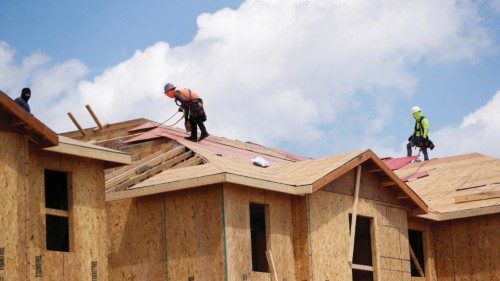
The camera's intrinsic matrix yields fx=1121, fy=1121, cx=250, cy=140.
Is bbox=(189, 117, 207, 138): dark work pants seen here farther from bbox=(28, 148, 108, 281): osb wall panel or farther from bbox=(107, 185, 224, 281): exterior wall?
bbox=(28, 148, 108, 281): osb wall panel

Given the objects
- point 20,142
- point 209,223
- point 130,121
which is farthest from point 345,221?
point 20,142

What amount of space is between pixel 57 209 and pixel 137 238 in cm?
350

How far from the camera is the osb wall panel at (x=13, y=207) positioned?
20.8 m

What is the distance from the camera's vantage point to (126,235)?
88.4 feet

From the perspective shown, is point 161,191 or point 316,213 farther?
point 316,213

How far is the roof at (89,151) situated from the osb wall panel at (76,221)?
35 centimetres

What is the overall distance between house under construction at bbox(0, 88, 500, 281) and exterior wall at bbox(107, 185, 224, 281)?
A: 3 cm

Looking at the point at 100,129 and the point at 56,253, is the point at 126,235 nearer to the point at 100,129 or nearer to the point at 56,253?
the point at 56,253

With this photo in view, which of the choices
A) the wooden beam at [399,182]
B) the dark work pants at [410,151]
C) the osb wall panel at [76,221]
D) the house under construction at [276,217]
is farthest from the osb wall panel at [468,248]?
the osb wall panel at [76,221]

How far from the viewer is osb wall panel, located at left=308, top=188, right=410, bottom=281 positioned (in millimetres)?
27766

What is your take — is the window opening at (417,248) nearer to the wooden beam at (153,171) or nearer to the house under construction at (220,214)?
the house under construction at (220,214)

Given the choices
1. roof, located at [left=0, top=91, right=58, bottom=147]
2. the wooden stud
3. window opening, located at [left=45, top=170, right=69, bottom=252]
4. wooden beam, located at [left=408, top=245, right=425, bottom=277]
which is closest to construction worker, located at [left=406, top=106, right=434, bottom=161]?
wooden beam, located at [left=408, top=245, right=425, bottom=277]

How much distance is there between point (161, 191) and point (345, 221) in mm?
5327

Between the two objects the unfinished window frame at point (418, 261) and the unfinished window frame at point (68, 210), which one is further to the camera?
the unfinished window frame at point (418, 261)
